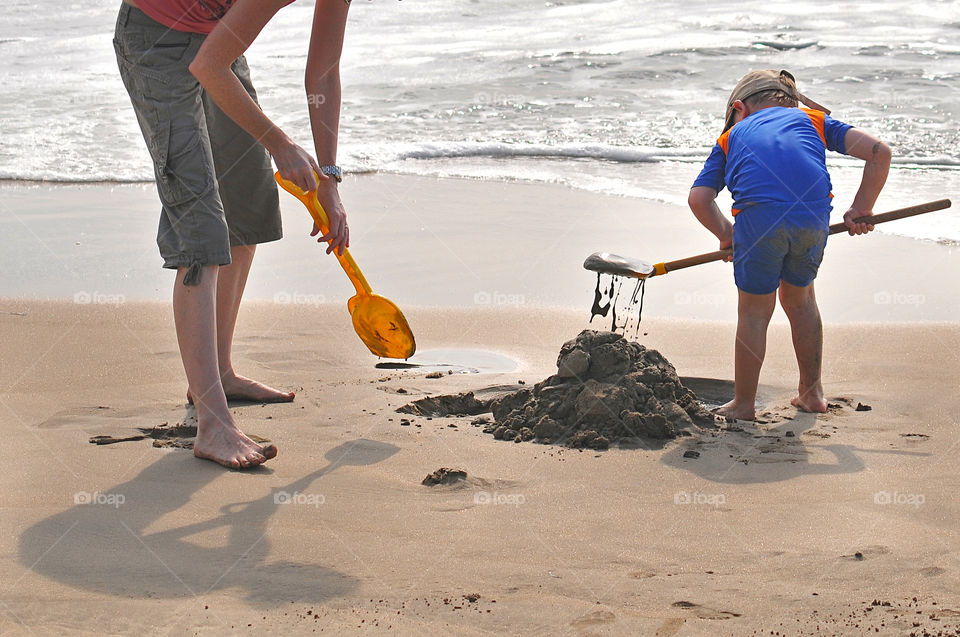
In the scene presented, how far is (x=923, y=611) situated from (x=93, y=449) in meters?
2.21

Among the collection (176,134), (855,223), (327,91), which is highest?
(327,91)

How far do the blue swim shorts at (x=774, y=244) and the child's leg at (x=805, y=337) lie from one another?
0.35 ft

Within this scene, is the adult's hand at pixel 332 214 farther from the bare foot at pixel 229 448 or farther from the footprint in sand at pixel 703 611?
the footprint in sand at pixel 703 611

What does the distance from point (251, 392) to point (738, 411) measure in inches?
64.9

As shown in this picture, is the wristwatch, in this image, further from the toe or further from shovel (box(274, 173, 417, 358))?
the toe

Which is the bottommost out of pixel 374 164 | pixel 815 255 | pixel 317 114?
pixel 374 164

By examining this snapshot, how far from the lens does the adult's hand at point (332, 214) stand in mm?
2967

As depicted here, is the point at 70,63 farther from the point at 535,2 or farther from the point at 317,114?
the point at 317,114

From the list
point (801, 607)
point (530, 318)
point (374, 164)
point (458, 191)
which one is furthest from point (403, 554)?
point (374, 164)

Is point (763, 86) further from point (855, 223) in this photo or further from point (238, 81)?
point (238, 81)

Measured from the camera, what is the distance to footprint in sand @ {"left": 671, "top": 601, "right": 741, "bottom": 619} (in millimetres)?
2076

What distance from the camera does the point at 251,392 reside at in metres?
3.52

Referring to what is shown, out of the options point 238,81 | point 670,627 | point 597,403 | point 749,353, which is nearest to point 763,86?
point 749,353

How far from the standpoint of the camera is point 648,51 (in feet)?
39.6
